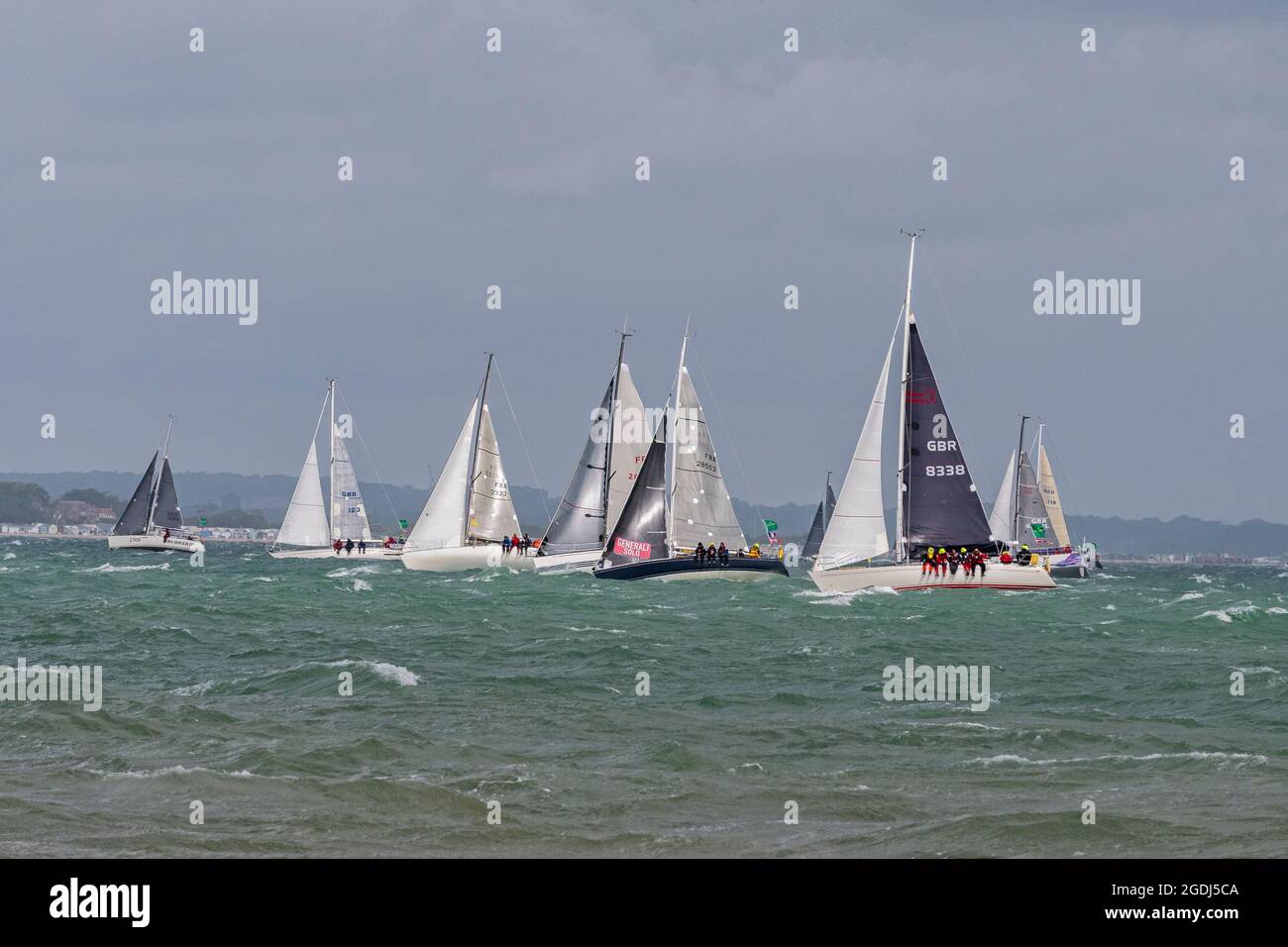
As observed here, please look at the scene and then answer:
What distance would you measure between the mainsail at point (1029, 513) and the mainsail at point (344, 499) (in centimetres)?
4831

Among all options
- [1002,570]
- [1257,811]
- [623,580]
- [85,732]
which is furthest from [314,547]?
[1257,811]

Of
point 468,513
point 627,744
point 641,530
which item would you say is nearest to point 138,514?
point 468,513

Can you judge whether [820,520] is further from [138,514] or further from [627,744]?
[627,744]

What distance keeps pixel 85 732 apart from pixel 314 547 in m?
106

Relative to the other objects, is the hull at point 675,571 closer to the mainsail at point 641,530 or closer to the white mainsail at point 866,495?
the mainsail at point 641,530

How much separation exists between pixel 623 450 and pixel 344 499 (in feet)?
142

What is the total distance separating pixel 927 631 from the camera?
142 ft

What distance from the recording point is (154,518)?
123 metres

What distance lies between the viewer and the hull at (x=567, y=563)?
78.9 metres

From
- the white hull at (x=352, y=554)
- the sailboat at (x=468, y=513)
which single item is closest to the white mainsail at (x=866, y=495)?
the sailboat at (x=468, y=513)

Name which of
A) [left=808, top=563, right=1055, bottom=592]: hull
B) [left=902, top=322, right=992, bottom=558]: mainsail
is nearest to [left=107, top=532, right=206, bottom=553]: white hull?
[left=808, top=563, right=1055, bottom=592]: hull

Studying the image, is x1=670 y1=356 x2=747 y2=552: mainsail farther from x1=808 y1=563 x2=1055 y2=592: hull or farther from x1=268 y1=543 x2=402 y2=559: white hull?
x1=268 y1=543 x2=402 y2=559: white hull
